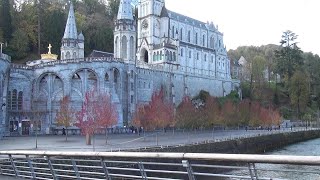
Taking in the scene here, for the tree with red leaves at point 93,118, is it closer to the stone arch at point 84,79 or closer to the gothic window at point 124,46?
the stone arch at point 84,79

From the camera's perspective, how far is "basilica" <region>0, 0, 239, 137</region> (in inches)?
2106

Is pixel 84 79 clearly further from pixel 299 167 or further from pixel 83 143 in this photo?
pixel 299 167

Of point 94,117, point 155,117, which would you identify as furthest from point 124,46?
point 94,117

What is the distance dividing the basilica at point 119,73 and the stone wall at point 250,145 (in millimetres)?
18121

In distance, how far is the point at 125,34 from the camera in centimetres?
6256

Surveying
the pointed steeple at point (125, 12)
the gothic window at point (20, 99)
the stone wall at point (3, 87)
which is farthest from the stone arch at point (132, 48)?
the stone wall at point (3, 87)

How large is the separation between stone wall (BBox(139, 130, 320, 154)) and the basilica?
18.1 meters

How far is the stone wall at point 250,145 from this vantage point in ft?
115

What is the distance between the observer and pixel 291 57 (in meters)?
98.2

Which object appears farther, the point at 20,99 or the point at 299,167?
the point at 20,99

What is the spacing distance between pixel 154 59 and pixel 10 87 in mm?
32465

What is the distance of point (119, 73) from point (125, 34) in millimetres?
7487

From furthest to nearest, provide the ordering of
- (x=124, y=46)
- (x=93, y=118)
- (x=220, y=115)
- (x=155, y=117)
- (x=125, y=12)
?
(x=125, y=12) < (x=124, y=46) < (x=220, y=115) < (x=155, y=117) < (x=93, y=118)

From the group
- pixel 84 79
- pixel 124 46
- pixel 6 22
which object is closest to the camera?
Result: pixel 84 79
